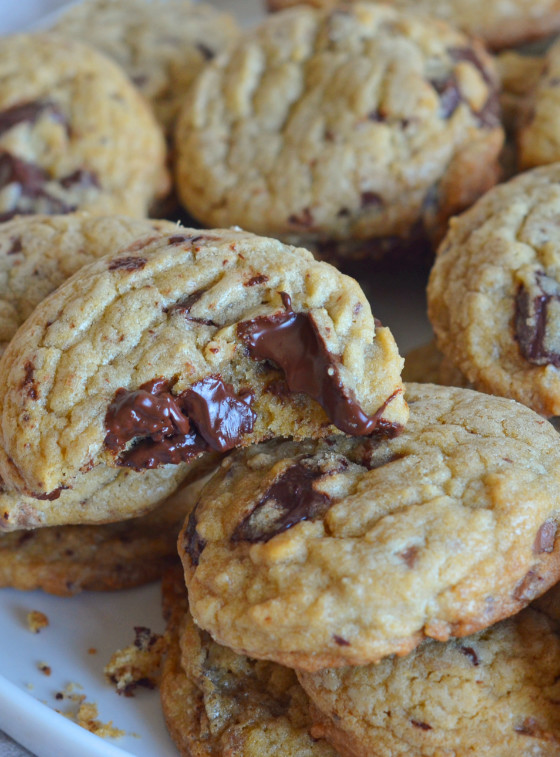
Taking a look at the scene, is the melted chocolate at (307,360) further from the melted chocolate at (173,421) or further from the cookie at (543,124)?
the cookie at (543,124)

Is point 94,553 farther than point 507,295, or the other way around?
point 94,553

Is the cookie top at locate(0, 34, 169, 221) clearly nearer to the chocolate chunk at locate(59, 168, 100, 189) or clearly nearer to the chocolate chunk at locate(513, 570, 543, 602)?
the chocolate chunk at locate(59, 168, 100, 189)

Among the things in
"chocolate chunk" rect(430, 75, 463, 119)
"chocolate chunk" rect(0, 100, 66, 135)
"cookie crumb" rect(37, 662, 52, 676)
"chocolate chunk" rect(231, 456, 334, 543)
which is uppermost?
"chocolate chunk" rect(0, 100, 66, 135)

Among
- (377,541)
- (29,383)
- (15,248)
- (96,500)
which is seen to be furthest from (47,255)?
(377,541)

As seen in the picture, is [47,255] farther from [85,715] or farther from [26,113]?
[85,715]

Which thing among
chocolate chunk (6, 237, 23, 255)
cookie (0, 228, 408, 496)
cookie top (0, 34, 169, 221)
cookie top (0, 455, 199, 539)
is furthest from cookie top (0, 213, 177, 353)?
cookie top (0, 34, 169, 221)

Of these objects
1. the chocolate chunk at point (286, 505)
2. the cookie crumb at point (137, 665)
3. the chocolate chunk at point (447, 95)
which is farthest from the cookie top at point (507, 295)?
the cookie crumb at point (137, 665)
